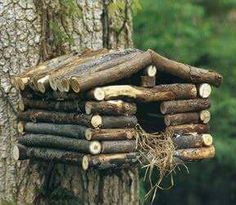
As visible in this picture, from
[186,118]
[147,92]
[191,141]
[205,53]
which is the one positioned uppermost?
[205,53]

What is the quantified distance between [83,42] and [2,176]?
0.85 meters

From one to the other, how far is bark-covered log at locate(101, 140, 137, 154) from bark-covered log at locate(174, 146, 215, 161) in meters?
0.26

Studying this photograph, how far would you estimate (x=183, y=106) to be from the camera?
4.14 metres

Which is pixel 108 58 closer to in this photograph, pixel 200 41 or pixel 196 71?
pixel 196 71

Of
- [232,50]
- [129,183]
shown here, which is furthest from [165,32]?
[129,183]

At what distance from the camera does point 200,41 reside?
8.19 meters

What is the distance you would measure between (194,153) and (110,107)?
55 centimetres

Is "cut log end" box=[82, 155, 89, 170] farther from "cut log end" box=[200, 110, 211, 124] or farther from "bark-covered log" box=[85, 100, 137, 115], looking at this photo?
"cut log end" box=[200, 110, 211, 124]

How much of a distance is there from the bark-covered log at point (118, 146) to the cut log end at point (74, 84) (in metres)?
0.28

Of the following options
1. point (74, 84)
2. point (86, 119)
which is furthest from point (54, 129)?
point (74, 84)

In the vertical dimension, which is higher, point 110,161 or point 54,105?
point 54,105

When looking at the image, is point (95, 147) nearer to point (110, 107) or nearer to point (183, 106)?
point (110, 107)

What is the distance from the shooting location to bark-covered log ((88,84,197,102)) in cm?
387

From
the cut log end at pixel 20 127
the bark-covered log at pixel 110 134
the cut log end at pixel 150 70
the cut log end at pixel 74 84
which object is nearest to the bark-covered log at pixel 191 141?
the bark-covered log at pixel 110 134
